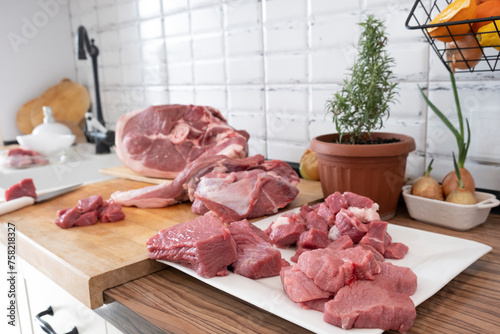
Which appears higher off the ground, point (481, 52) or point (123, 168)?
point (481, 52)

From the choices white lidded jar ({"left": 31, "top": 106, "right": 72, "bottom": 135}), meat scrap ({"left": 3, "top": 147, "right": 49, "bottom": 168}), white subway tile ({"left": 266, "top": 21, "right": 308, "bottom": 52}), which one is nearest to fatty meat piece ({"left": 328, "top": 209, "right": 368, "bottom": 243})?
white subway tile ({"left": 266, "top": 21, "right": 308, "bottom": 52})

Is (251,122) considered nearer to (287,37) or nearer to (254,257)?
(287,37)

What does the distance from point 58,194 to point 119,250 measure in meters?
0.59

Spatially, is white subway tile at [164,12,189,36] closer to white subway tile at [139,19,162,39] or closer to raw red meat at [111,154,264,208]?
white subway tile at [139,19,162,39]

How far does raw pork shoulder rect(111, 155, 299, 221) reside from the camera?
3.77 ft

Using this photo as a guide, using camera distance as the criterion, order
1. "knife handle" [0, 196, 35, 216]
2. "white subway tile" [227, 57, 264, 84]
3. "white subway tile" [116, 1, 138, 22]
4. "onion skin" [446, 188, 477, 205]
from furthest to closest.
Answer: "white subway tile" [116, 1, 138, 22] → "white subway tile" [227, 57, 264, 84] → "knife handle" [0, 196, 35, 216] → "onion skin" [446, 188, 477, 205]

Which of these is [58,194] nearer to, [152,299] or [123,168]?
[123,168]

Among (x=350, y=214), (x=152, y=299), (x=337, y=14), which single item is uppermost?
(x=337, y=14)

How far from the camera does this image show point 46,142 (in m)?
2.18

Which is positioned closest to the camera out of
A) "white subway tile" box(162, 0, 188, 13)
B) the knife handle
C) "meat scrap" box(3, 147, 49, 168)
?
the knife handle

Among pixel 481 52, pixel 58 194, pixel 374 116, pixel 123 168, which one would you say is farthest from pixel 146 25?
pixel 481 52

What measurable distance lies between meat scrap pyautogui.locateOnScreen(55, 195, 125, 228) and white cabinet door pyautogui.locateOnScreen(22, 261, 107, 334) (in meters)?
0.15

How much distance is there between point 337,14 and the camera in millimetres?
1418

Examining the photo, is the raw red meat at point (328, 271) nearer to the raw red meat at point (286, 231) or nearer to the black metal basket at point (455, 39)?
the raw red meat at point (286, 231)
